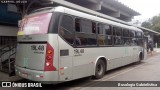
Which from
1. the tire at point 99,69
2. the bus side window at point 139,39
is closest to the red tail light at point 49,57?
the tire at point 99,69

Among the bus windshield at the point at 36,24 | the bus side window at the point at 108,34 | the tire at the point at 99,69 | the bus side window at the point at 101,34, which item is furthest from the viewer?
the bus side window at the point at 108,34

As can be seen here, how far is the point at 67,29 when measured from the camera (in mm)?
7133

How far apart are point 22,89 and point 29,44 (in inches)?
69.9

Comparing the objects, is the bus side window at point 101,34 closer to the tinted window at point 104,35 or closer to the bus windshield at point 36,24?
the tinted window at point 104,35

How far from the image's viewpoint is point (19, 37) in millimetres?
7707

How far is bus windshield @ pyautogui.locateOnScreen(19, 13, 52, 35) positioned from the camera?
671 centimetres

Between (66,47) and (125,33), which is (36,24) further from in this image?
(125,33)

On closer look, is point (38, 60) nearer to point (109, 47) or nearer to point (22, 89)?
point (22, 89)

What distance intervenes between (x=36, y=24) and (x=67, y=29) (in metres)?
1.06

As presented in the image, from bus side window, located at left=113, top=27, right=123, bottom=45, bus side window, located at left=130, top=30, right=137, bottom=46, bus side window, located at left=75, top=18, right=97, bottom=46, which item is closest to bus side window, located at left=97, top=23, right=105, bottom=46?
bus side window, located at left=75, top=18, right=97, bottom=46

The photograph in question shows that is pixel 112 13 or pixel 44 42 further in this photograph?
pixel 112 13

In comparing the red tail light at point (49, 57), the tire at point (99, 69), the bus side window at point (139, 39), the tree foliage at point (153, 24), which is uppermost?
the tree foliage at point (153, 24)

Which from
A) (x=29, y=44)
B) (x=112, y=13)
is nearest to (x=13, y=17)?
(x=29, y=44)

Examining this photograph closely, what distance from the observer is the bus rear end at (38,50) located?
6422mm
